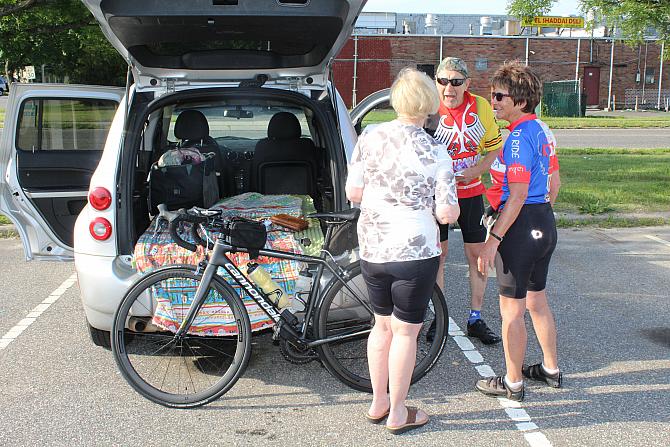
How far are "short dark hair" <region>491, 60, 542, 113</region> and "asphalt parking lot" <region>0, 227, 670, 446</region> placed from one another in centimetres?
167

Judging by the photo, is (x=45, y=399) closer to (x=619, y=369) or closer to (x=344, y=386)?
(x=344, y=386)

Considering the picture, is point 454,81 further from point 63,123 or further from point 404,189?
point 63,123

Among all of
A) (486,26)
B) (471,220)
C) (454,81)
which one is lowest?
(471,220)

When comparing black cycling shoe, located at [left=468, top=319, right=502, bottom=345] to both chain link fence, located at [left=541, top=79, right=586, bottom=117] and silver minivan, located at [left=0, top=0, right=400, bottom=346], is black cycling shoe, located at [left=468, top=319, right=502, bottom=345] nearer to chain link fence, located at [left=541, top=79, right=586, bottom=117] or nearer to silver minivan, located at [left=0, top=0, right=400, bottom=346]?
silver minivan, located at [left=0, top=0, right=400, bottom=346]

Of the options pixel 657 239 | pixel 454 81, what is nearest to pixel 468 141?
pixel 454 81

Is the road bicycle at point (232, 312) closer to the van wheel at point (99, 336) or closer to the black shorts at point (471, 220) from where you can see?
the van wheel at point (99, 336)

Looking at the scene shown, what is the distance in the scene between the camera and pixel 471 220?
16.5ft

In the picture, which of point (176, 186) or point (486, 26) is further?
point (486, 26)

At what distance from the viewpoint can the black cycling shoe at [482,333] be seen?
5004 mm

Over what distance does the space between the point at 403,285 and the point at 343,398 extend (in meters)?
1.00

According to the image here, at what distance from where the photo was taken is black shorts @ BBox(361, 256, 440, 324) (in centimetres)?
347

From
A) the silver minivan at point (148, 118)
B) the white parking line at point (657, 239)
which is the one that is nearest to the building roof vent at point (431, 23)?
the white parking line at point (657, 239)

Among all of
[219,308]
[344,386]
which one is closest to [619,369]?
[344,386]

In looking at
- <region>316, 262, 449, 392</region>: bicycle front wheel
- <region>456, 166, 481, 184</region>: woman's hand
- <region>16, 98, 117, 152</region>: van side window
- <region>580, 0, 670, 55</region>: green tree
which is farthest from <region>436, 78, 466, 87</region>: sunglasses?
<region>580, 0, 670, 55</region>: green tree
